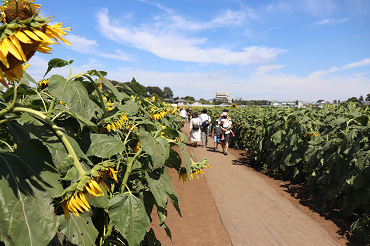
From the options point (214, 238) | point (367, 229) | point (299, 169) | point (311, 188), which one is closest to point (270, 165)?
point (299, 169)

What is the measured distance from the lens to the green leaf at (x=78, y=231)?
109cm

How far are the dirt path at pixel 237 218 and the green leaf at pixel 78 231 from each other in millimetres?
2798

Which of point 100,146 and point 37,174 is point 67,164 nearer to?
point 37,174

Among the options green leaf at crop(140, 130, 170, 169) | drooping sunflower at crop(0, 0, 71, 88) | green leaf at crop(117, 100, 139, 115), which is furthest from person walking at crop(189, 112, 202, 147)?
drooping sunflower at crop(0, 0, 71, 88)

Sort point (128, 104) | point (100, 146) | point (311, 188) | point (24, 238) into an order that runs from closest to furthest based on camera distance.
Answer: point (24, 238), point (100, 146), point (128, 104), point (311, 188)

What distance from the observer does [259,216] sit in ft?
15.4

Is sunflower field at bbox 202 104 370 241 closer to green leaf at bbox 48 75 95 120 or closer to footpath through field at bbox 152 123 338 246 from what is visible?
footpath through field at bbox 152 123 338 246

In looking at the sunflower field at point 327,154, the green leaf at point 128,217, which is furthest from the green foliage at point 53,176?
the sunflower field at point 327,154

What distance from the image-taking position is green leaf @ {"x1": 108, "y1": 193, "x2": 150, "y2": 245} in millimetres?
1294

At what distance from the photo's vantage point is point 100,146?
124 centimetres

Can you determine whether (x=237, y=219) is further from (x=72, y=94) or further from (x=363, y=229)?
(x=72, y=94)

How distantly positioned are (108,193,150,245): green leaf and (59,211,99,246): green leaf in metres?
0.14

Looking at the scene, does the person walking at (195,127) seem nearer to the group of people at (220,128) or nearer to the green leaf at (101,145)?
the group of people at (220,128)

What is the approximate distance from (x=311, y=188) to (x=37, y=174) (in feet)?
19.7
